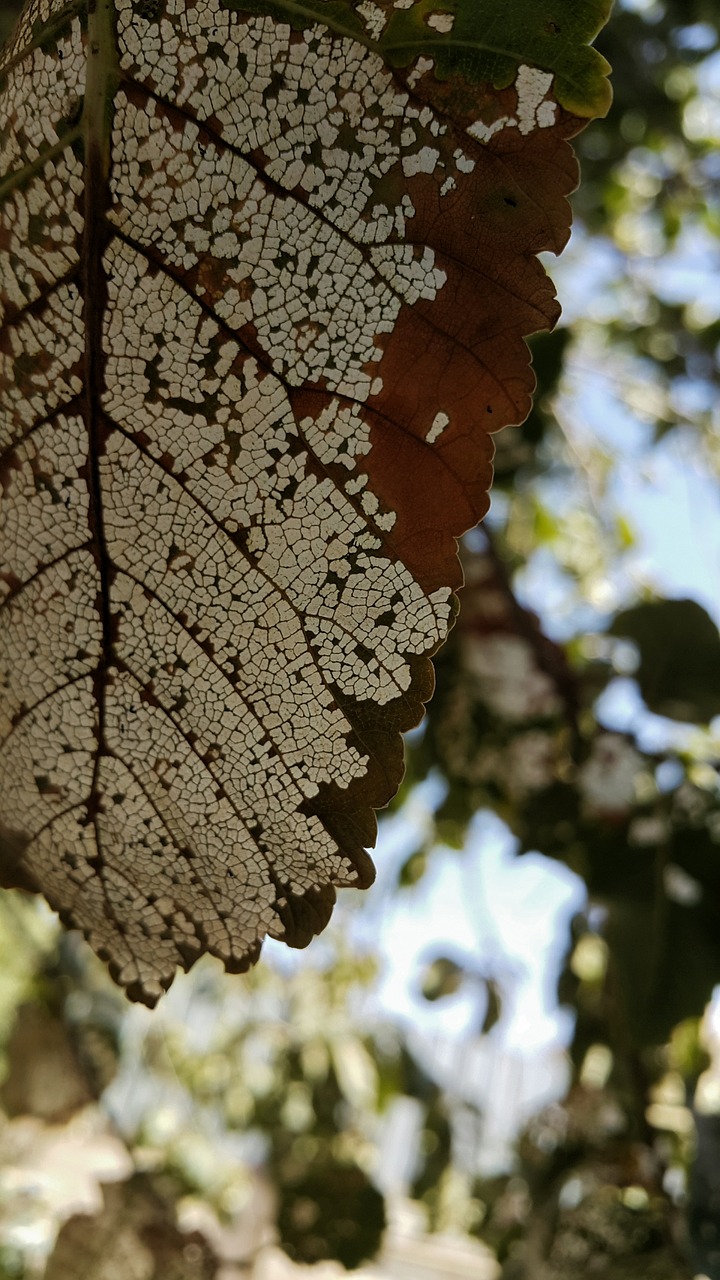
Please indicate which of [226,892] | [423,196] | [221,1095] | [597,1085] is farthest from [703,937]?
[221,1095]

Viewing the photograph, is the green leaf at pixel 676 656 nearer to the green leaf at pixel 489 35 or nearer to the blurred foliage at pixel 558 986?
the blurred foliage at pixel 558 986

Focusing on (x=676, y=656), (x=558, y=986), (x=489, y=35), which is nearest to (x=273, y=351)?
(x=489, y=35)

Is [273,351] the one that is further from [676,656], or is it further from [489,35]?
[676,656]

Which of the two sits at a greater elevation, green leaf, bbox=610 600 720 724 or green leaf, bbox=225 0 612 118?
green leaf, bbox=610 600 720 724

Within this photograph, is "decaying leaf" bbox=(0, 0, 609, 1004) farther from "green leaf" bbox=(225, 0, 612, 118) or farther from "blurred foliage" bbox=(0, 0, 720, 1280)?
"blurred foliage" bbox=(0, 0, 720, 1280)

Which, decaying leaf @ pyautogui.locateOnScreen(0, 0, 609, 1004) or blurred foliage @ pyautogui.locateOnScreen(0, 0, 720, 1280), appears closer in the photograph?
decaying leaf @ pyautogui.locateOnScreen(0, 0, 609, 1004)

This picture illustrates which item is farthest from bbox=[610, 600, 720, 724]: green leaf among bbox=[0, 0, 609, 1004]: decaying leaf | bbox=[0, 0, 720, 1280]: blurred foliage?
bbox=[0, 0, 609, 1004]: decaying leaf

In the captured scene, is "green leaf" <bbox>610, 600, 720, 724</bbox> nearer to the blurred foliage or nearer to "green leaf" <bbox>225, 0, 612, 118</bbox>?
the blurred foliage
